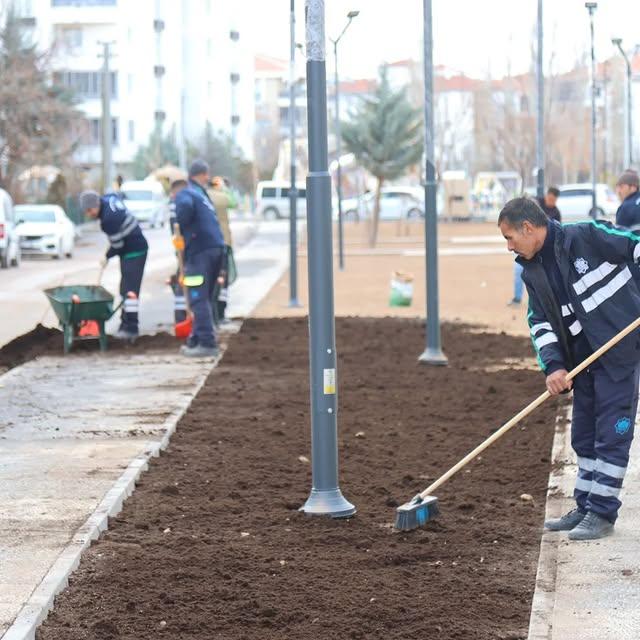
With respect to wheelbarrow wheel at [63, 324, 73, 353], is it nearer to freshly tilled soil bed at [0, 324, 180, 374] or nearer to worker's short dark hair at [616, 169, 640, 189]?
freshly tilled soil bed at [0, 324, 180, 374]

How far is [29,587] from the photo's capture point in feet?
20.5

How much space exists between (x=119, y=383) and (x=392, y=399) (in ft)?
8.23

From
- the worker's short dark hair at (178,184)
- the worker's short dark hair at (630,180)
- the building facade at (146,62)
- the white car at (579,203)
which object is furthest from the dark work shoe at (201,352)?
the building facade at (146,62)

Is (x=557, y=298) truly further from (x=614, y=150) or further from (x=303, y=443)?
(x=614, y=150)

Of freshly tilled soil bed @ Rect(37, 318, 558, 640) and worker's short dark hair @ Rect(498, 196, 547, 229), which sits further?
worker's short dark hair @ Rect(498, 196, 547, 229)

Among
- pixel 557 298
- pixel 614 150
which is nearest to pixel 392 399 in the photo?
pixel 557 298

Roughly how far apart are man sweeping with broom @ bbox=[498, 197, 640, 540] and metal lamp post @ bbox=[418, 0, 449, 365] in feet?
23.2

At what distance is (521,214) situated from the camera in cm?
695

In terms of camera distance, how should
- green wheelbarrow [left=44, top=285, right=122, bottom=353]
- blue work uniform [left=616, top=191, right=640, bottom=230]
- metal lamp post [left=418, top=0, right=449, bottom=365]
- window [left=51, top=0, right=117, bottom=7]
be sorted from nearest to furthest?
1. metal lamp post [left=418, top=0, right=449, bottom=365]
2. blue work uniform [left=616, top=191, right=640, bottom=230]
3. green wheelbarrow [left=44, top=285, right=122, bottom=353]
4. window [left=51, top=0, right=117, bottom=7]

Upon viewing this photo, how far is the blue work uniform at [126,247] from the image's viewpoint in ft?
55.3

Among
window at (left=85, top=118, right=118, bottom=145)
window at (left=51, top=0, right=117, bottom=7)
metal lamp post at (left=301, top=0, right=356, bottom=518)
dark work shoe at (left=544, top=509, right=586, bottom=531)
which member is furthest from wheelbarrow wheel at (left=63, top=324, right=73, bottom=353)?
window at (left=85, top=118, right=118, bottom=145)

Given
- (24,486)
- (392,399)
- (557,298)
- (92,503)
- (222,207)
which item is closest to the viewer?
(557,298)

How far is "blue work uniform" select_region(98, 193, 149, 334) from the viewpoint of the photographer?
16844 millimetres

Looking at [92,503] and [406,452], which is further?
[406,452]
